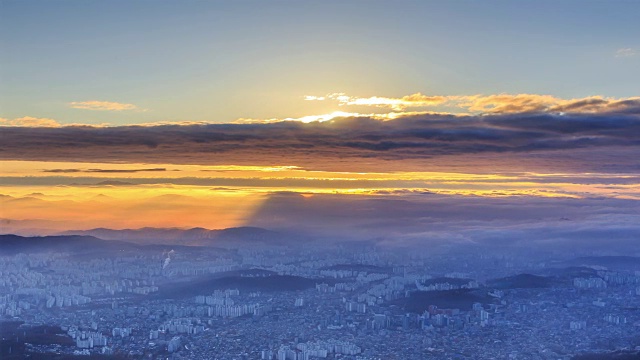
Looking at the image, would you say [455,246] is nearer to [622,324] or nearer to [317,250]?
[317,250]

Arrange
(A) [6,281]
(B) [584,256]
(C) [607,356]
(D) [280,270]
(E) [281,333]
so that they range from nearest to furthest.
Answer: (C) [607,356], (E) [281,333], (A) [6,281], (D) [280,270], (B) [584,256]

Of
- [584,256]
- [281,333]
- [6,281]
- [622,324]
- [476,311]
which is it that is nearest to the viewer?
[281,333]

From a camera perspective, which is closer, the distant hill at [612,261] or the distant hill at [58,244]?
the distant hill at [58,244]

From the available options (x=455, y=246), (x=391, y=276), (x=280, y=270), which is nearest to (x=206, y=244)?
(x=280, y=270)

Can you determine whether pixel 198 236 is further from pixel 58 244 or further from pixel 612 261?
pixel 612 261

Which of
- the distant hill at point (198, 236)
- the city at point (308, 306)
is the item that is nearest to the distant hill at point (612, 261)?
the city at point (308, 306)

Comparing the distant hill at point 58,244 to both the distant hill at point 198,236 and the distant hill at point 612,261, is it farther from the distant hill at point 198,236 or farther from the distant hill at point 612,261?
the distant hill at point 612,261
